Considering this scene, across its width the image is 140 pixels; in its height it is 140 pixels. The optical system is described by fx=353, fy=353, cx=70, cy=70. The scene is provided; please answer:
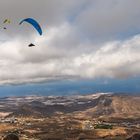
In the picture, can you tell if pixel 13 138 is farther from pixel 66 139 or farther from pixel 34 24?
pixel 66 139

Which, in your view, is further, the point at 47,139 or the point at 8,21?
the point at 47,139

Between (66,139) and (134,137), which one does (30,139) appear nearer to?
(66,139)

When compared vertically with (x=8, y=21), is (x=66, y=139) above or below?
below

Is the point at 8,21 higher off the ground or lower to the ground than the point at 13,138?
higher

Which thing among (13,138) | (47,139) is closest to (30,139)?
(47,139)

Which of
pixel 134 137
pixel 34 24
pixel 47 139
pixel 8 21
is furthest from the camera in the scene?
pixel 47 139

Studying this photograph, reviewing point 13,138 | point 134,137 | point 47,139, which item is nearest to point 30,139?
point 47,139

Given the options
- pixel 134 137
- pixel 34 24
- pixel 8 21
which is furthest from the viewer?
pixel 134 137

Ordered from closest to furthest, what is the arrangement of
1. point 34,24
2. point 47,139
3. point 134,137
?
1. point 34,24
2. point 134,137
3. point 47,139

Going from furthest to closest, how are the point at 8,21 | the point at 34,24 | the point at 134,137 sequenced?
1. the point at 134,137
2. the point at 34,24
3. the point at 8,21
